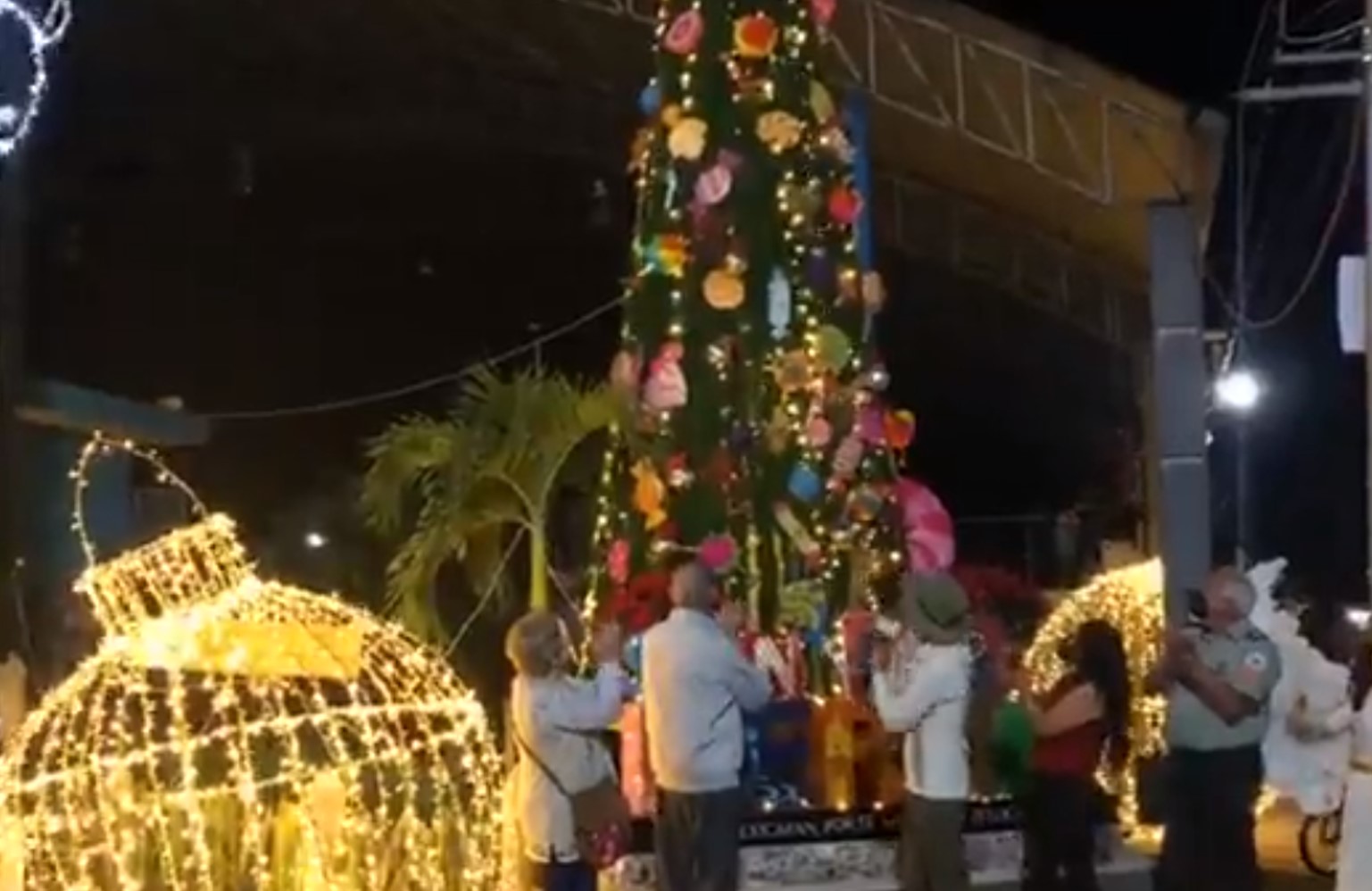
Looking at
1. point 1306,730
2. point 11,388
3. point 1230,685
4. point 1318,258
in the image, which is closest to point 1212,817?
point 1230,685

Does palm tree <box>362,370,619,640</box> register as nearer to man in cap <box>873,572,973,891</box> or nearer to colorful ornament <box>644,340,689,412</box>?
colorful ornament <box>644,340,689,412</box>

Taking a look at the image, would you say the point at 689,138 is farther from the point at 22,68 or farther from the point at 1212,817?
the point at 22,68

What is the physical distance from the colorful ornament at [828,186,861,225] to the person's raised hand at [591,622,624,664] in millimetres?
1998

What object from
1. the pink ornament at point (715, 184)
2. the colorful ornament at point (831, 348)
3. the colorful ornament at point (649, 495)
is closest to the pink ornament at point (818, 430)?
the colorful ornament at point (831, 348)

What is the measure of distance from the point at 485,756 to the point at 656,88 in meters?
2.96

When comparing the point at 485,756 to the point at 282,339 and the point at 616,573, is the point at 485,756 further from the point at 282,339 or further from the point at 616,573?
the point at 282,339

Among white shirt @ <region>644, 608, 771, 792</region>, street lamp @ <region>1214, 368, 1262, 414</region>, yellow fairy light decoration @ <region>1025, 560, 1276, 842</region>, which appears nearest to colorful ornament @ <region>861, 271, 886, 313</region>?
yellow fairy light decoration @ <region>1025, 560, 1276, 842</region>

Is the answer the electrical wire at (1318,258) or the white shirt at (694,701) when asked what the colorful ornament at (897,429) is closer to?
the white shirt at (694,701)

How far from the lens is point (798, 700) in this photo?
38.0 ft

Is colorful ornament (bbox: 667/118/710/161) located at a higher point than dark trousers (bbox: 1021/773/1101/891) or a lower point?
higher

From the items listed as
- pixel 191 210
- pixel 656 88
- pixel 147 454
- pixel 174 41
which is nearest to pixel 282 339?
pixel 191 210

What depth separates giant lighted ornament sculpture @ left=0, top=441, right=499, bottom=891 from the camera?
945 cm

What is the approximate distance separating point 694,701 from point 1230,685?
1953 mm

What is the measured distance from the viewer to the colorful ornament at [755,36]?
466 inches
